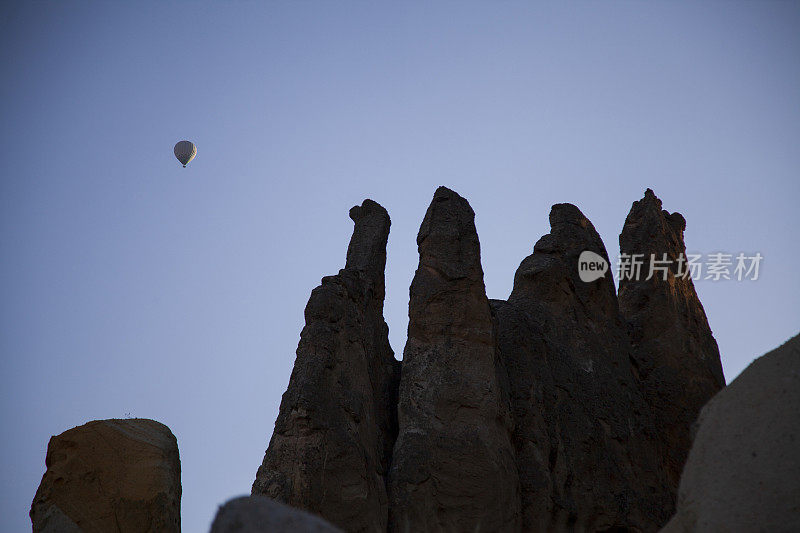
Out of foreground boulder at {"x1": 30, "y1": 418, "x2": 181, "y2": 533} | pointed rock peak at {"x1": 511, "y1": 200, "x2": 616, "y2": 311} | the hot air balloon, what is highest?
the hot air balloon

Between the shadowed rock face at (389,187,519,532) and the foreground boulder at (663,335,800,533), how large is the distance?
668 centimetres

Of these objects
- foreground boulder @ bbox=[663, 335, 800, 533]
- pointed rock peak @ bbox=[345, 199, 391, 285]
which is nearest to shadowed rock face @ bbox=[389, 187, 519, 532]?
pointed rock peak @ bbox=[345, 199, 391, 285]

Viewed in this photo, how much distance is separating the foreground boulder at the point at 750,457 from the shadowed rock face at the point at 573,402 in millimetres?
7927

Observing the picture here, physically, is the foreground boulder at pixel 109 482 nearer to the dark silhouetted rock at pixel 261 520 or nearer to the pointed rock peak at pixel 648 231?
the dark silhouetted rock at pixel 261 520

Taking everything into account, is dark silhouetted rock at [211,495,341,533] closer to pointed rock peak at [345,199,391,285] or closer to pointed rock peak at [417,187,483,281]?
pointed rock peak at [417,187,483,281]

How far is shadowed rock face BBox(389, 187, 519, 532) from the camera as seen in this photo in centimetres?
1306

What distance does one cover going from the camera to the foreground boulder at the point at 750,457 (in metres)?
5.59

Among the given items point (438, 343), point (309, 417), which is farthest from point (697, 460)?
point (438, 343)

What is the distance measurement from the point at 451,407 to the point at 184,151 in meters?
23.5

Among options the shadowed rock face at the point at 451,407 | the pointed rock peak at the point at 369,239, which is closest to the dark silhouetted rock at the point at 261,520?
the shadowed rock face at the point at 451,407

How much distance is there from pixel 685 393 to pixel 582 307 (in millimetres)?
2684

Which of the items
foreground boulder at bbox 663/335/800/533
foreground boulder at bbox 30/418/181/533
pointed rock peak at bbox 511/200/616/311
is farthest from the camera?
pointed rock peak at bbox 511/200/616/311

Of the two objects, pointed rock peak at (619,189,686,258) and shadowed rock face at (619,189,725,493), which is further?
pointed rock peak at (619,189,686,258)

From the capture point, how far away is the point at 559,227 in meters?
18.6
